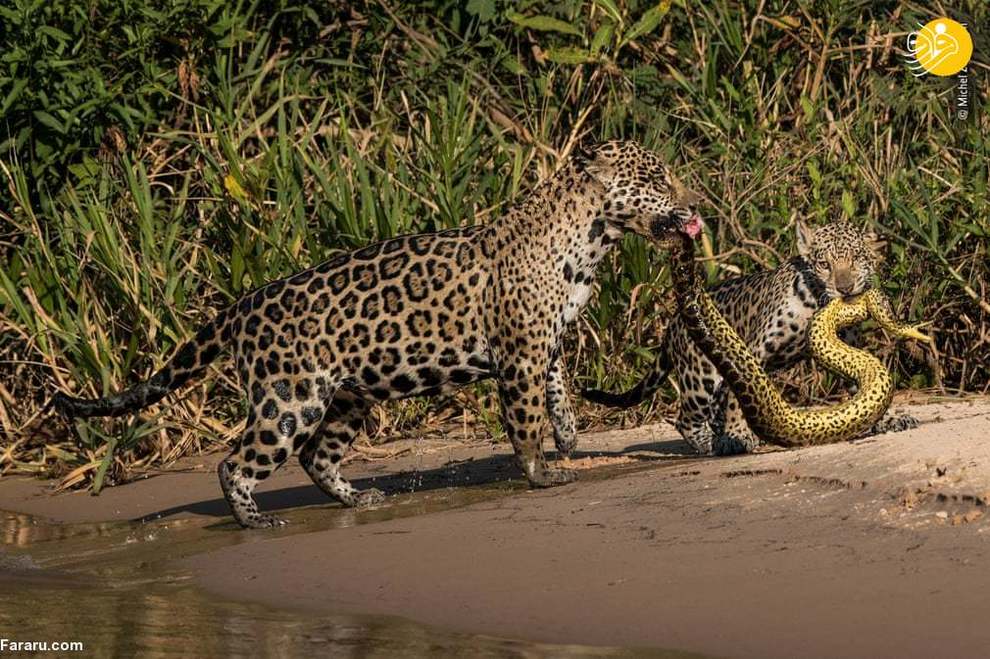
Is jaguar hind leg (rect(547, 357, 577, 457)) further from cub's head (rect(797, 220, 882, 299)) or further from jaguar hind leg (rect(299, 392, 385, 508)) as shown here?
cub's head (rect(797, 220, 882, 299))

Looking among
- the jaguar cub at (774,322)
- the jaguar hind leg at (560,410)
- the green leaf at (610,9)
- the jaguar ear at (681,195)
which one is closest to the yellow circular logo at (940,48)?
the green leaf at (610,9)

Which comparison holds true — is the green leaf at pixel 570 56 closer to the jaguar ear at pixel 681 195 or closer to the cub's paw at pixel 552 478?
the jaguar ear at pixel 681 195

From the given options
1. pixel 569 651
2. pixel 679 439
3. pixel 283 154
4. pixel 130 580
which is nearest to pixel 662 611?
pixel 569 651

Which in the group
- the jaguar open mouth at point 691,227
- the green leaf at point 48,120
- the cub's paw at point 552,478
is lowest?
the cub's paw at point 552,478

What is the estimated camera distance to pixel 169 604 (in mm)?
6230

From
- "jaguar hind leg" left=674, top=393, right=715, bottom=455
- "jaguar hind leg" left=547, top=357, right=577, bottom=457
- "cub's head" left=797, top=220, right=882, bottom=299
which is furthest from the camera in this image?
"jaguar hind leg" left=674, top=393, right=715, bottom=455

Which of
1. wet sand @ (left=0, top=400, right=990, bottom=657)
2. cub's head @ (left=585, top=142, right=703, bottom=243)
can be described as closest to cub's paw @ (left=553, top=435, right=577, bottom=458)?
wet sand @ (left=0, top=400, right=990, bottom=657)

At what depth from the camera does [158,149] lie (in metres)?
10.9

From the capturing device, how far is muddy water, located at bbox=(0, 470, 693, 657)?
546cm

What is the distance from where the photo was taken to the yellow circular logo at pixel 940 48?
1072 centimetres

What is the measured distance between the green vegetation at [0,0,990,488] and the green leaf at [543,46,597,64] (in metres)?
0.02

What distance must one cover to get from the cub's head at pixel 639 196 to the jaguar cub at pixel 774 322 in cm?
69

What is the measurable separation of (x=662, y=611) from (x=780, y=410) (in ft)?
8.26

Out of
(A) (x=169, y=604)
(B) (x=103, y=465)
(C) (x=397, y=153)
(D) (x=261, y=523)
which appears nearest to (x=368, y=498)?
(D) (x=261, y=523)
